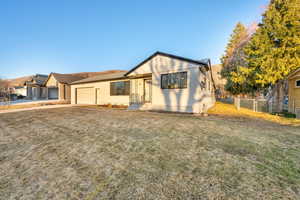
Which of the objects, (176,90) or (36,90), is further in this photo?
(36,90)

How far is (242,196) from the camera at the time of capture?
1752 millimetres

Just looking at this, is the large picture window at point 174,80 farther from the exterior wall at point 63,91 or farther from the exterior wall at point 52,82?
the exterior wall at point 52,82

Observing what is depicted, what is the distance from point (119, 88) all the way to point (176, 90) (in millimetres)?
7182

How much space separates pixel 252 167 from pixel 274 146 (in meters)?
1.84

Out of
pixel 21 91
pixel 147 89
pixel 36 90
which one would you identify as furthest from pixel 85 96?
pixel 21 91

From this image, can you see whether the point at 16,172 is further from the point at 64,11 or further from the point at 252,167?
the point at 64,11

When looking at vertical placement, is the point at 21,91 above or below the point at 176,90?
above

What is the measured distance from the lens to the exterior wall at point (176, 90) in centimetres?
902

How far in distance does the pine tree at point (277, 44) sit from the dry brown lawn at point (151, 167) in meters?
9.30

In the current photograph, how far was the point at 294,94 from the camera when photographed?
11.4 m

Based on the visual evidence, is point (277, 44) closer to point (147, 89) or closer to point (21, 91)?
point (147, 89)

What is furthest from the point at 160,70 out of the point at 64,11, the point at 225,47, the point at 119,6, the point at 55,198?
the point at 225,47

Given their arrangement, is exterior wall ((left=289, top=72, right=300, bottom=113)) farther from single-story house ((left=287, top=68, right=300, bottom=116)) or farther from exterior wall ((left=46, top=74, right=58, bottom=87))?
exterior wall ((left=46, top=74, right=58, bottom=87))

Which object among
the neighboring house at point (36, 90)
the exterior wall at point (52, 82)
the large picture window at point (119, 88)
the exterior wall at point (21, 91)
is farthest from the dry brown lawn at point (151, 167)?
the exterior wall at point (21, 91)
